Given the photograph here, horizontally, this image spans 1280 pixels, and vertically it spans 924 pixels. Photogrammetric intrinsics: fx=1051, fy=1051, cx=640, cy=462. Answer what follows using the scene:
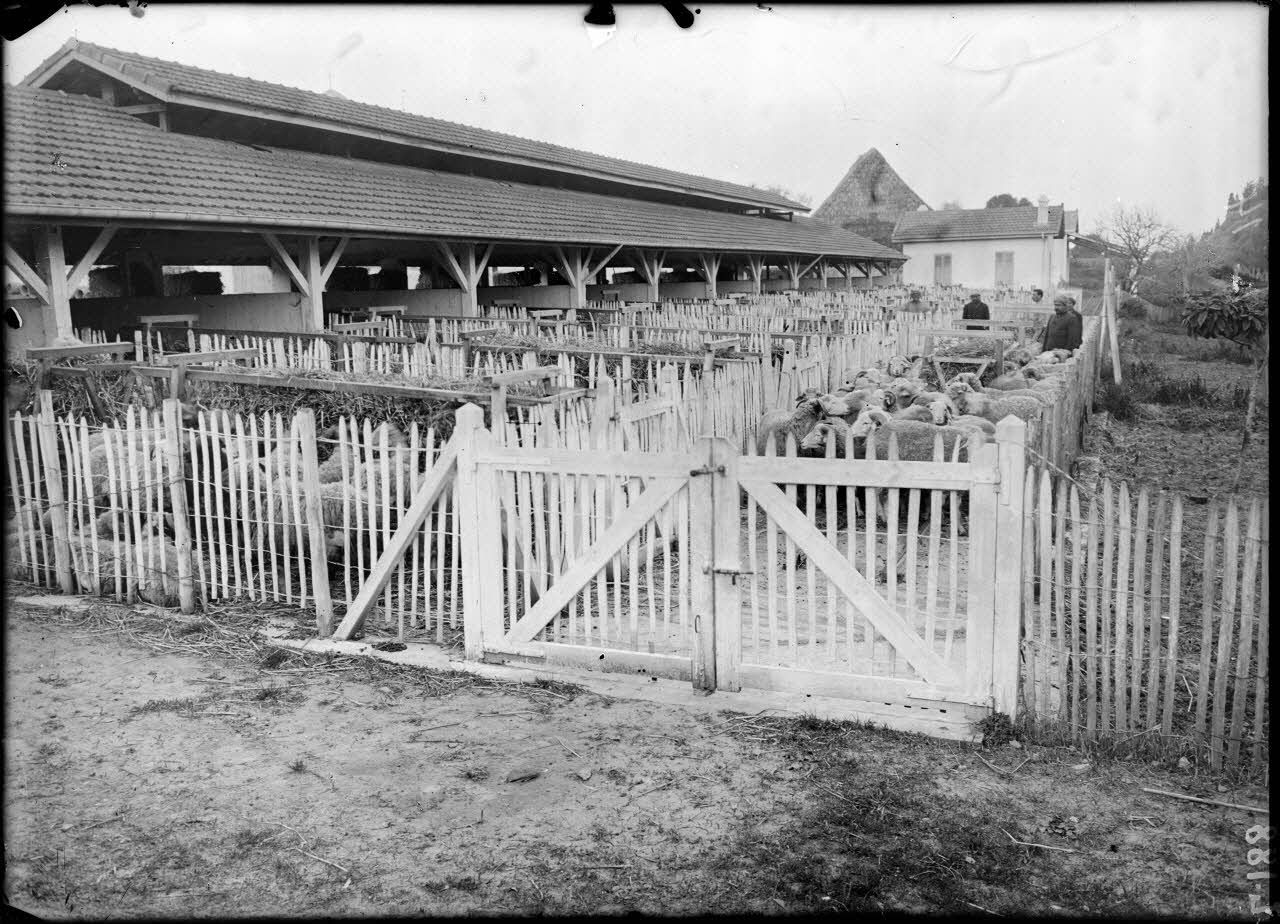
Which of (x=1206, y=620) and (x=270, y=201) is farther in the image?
(x=270, y=201)

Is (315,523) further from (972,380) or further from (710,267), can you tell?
(710,267)

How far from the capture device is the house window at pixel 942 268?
2254 inches

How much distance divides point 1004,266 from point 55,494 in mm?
50686

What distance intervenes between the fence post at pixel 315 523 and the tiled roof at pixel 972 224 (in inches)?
1809

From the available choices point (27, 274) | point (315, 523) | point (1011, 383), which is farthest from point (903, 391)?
point (27, 274)

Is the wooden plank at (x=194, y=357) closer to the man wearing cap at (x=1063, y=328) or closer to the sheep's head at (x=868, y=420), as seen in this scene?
the sheep's head at (x=868, y=420)

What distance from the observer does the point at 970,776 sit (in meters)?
4.53

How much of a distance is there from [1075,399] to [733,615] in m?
8.90

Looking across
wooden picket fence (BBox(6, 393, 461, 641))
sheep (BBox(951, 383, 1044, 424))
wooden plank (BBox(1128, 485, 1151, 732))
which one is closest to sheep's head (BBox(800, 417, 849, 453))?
sheep (BBox(951, 383, 1044, 424))

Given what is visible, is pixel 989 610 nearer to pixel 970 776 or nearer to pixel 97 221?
pixel 970 776

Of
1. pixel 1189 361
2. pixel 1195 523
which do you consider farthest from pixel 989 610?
pixel 1189 361

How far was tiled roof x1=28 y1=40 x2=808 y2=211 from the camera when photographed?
1825cm

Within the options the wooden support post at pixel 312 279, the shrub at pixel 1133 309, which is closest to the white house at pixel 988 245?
the shrub at pixel 1133 309

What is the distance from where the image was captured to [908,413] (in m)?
10.3
